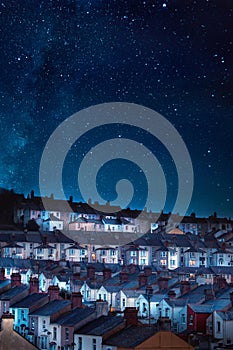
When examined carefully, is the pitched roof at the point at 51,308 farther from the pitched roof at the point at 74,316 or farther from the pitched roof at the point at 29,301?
the pitched roof at the point at 29,301

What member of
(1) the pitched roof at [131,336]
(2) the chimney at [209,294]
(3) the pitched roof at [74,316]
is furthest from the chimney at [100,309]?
(2) the chimney at [209,294]

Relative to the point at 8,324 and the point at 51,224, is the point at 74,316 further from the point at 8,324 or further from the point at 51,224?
the point at 51,224

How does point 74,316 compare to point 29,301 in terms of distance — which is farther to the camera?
point 29,301

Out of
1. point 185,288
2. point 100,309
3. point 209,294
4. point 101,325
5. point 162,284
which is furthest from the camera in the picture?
point 162,284

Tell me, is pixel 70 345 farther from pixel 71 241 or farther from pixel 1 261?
pixel 71 241

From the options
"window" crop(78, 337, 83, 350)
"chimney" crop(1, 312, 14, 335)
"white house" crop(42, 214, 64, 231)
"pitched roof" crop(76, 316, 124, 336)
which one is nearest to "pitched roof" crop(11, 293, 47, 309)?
"pitched roof" crop(76, 316, 124, 336)

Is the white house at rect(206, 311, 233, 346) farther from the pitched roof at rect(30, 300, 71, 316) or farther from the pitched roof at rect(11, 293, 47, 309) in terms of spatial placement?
the pitched roof at rect(11, 293, 47, 309)

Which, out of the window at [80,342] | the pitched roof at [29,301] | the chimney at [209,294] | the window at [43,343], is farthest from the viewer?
the chimney at [209,294]

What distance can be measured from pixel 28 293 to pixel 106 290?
1161 centimetres

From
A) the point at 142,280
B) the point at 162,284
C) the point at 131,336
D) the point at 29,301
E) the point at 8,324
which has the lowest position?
the point at 131,336

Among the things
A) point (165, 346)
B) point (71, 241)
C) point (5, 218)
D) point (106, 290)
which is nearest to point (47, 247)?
point (71, 241)

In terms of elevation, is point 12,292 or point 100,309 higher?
point 12,292

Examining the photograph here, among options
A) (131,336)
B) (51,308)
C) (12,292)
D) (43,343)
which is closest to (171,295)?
(51,308)

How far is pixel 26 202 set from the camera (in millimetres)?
151250
